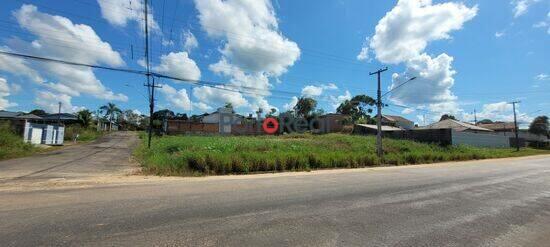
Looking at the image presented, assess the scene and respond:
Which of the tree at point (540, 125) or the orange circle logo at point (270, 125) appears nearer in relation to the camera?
the orange circle logo at point (270, 125)

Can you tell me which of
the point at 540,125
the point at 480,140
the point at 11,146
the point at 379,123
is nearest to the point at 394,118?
the point at 540,125

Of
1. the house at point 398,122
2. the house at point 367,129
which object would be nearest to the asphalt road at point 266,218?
the house at point 367,129

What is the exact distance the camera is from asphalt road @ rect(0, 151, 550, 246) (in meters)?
4.91

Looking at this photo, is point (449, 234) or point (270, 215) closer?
point (449, 234)

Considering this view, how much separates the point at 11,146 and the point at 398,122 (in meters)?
80.4

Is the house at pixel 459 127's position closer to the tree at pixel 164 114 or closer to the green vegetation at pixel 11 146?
the green vegetation at pixel 11 146

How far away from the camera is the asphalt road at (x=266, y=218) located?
4.91m

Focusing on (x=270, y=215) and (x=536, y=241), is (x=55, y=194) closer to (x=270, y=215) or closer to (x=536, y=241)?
(x=270, y=215)

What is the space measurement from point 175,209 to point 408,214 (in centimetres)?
470

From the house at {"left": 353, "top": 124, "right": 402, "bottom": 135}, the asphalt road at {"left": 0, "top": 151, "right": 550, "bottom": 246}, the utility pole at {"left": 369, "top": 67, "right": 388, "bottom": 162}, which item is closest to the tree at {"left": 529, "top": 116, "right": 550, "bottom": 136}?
the house at {"left": 353, "top": 124, "right": 402, "bottom": 135}

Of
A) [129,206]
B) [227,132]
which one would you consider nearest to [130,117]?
[227,132]

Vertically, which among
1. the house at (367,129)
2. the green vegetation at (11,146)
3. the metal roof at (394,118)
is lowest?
the green vegetation at (11,146)

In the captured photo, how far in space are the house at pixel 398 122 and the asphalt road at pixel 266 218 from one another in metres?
73.7

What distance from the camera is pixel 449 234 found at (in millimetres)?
5539
